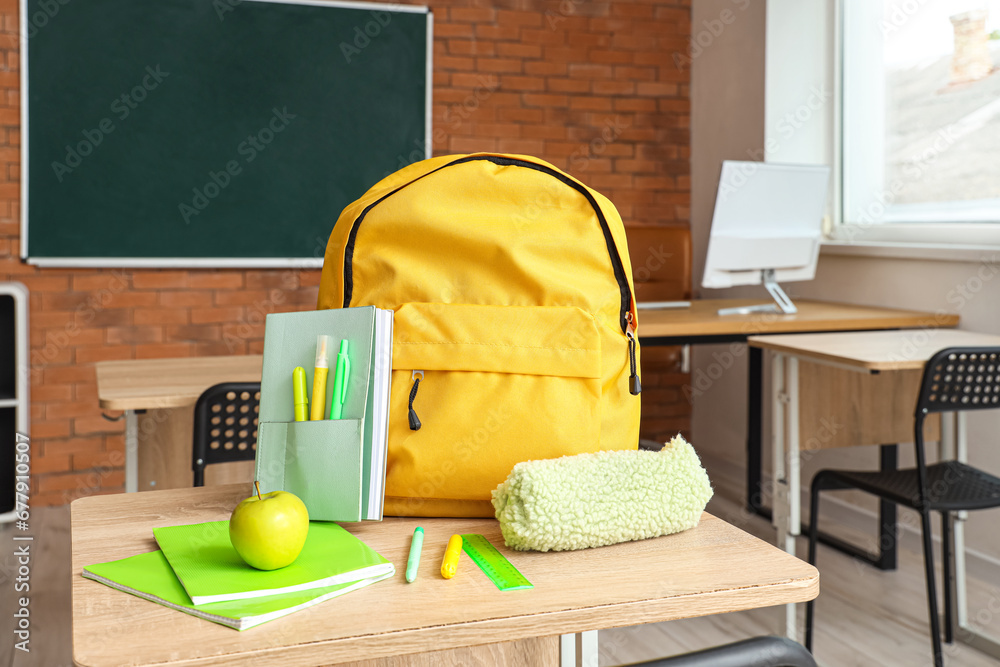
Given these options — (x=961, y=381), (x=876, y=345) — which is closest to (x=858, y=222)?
(x=876, y=345)

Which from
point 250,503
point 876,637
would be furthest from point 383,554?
point 876,637

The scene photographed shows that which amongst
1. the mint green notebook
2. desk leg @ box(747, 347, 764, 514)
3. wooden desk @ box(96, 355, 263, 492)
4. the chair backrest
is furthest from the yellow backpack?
desk leg @ box(747, 347, 764, 514)

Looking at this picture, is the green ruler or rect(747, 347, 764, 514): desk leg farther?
rect(747, 347, 764, 514): desk leg

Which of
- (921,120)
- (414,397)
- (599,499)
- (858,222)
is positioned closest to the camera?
(599,499)

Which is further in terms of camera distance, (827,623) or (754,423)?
(754,423)

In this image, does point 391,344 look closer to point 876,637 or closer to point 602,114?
point 876,637

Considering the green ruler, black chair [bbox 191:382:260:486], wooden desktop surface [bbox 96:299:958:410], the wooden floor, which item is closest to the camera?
the green ruler

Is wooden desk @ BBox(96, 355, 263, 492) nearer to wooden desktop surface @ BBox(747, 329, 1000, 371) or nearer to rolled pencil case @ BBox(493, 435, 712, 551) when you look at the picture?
rolled pencil case @ BBox(493, 435, 712, 551)

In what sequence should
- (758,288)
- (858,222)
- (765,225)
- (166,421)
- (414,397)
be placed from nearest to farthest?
1. (414,397)
2. (166,421)
3. (765,225)
4. (858,222)
5. (758,288)

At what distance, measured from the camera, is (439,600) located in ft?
2.20

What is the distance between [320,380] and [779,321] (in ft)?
7.01

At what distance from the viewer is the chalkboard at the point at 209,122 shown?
11.0 ft

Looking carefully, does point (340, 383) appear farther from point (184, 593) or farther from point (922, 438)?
point (922, 438)

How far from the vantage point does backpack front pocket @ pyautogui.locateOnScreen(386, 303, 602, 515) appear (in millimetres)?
860
